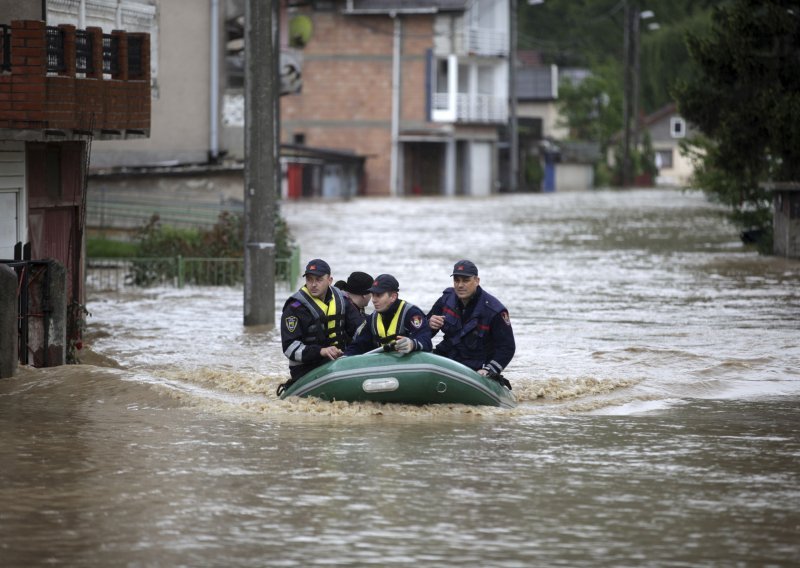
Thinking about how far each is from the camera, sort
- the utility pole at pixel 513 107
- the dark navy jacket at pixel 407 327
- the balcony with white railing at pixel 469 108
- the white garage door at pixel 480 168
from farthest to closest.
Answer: the white garage door at pixel 480 168
the utility pole at pixel 513 107
the balcony with white railing at pixel 469 108
the dark navy jacket at pixel 407 327

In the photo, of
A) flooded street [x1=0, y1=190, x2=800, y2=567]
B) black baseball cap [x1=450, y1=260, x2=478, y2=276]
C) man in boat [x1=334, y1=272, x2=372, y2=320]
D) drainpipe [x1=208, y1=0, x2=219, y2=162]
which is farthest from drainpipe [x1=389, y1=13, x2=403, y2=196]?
black baseball cap [x1=450, y1=260, x2=478, y2=276]

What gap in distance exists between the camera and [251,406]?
1383 cm

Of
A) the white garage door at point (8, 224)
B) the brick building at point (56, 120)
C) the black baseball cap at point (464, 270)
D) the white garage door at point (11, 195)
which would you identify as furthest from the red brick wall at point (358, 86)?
the black baseball cap at point (464, 270)

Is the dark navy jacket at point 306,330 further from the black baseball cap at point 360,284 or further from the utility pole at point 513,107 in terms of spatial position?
the utility pole at point 513,107

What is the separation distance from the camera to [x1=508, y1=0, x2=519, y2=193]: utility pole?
73.4 metres

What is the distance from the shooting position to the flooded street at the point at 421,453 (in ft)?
28.9

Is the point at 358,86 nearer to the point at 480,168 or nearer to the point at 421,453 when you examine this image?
the point at 480,168

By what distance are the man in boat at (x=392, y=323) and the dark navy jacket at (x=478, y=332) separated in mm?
477

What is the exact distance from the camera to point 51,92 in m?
15.8

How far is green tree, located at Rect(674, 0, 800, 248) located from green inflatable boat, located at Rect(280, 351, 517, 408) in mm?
17076

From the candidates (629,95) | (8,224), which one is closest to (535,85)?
(629,95)

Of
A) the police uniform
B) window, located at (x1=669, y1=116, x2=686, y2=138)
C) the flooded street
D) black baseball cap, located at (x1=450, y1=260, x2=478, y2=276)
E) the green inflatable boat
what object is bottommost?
the flooded street

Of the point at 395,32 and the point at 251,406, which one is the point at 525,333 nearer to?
the point at 251,406

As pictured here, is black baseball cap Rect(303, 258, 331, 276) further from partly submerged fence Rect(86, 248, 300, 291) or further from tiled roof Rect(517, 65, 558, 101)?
tiled roof Rect(517, 65, 558, 101)
